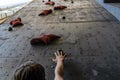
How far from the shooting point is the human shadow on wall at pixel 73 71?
2.35 m

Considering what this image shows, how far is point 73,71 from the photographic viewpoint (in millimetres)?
2484

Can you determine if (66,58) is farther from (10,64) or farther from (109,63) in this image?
(10,64)

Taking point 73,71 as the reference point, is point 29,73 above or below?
above

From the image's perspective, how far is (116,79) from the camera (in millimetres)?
2275

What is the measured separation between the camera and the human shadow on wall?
235 centimetres

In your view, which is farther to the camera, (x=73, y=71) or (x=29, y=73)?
(x=73, y=71)

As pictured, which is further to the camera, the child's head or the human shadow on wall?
the human shadow on wall

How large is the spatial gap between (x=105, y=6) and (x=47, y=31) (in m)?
2.77

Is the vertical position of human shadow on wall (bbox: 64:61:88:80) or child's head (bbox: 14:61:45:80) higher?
child's head (bbox: 14:61:45:80)

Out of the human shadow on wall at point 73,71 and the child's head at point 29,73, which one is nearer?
A: the child's head at point 29,73

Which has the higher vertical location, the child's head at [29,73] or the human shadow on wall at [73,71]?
the child's head at [29,73]

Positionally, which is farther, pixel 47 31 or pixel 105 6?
pixel 105 6

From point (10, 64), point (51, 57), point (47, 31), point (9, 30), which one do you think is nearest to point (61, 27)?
point (47, 31)

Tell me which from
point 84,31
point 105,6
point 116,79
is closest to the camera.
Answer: point 116,79
